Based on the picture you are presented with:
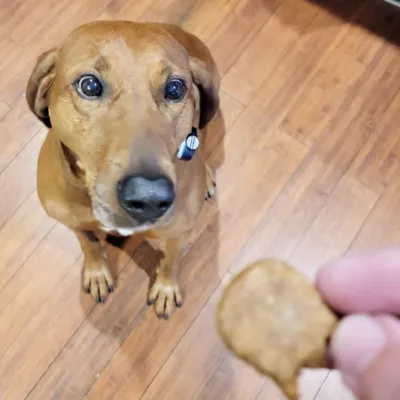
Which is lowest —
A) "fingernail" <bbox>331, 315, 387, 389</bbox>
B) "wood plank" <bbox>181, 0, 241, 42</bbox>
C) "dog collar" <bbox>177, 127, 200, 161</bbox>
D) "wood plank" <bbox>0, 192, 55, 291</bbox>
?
"wood plank" <bbox>0, 192, 55, 291</bbox>

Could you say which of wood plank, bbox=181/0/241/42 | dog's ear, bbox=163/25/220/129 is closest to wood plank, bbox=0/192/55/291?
dog's ear, bbox=163/25/220/129

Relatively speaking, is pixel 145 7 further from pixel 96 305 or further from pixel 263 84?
pixel 96 305

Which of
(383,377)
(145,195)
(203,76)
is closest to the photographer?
(383,377)

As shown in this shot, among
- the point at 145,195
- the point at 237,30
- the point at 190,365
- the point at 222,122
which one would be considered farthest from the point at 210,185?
the point at 145,195

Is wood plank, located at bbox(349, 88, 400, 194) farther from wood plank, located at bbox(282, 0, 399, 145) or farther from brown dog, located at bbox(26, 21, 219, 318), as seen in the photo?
brown dog, located at bbox(26, 21, 219, 318)

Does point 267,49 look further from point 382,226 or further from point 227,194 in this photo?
point 382,226

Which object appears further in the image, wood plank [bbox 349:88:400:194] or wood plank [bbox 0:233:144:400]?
wood plank [bbox 349:88:400:194]
